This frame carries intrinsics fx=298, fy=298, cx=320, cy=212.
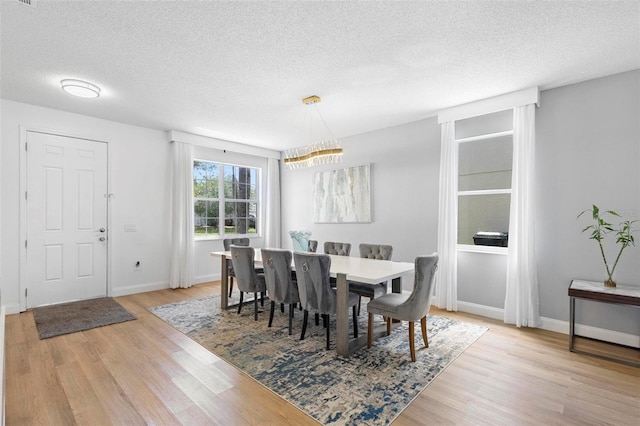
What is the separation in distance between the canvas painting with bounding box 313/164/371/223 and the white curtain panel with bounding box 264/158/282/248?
1.21 metres

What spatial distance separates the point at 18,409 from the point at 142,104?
3.47 metres

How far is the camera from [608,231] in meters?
3.10

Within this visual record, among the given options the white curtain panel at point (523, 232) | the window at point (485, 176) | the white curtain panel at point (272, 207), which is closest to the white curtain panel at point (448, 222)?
the window at point (485, 176)

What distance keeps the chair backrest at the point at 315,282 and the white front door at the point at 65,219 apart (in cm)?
367

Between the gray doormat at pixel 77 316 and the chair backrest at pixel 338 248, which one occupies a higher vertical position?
the chair backrest at pixel 338 248

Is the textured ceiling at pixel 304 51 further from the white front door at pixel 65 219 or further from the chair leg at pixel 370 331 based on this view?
the chair leg at pixel 370 331

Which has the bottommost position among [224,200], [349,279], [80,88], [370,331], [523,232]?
[370,331]

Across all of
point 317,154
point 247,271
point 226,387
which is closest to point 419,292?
point 226,387

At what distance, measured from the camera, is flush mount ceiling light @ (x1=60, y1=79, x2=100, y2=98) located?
332cm

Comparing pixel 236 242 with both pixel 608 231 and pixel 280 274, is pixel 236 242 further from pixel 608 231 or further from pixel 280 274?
pixel 608 231

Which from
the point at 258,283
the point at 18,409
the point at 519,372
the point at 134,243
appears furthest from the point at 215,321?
the point at 519,372

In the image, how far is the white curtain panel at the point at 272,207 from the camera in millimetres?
6863

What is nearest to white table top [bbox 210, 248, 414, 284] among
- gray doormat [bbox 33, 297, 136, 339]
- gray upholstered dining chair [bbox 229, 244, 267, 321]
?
gray upholstered dining chair [bbox 229, 244, 267, 321]

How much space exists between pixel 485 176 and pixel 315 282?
281 cm
